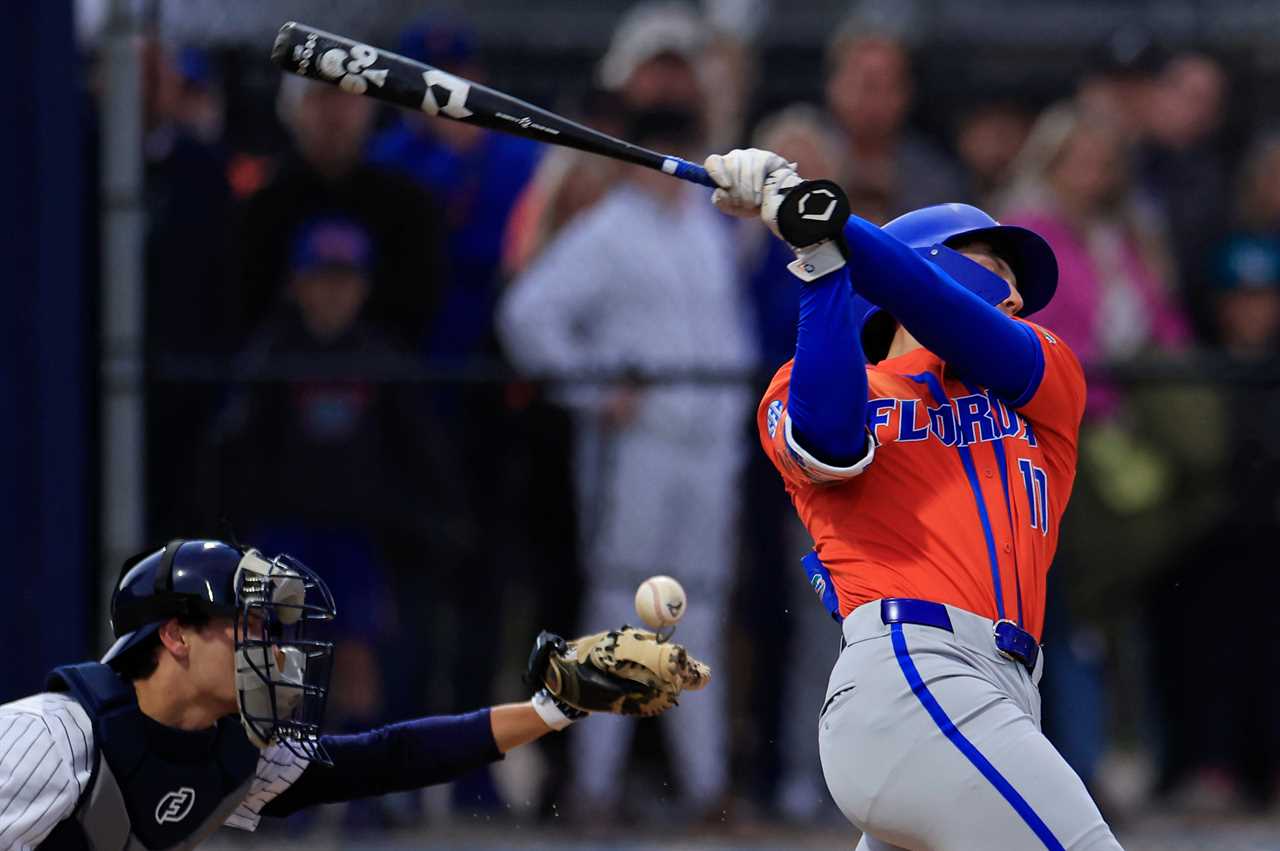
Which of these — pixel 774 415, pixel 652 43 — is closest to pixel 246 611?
pixel 774 415

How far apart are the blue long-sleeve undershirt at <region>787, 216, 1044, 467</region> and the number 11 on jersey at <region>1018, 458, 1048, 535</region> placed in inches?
5.1

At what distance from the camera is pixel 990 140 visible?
7.07 metres

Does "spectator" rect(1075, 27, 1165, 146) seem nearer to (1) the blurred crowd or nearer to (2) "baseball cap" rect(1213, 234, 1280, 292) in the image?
(1) the blurred crowd

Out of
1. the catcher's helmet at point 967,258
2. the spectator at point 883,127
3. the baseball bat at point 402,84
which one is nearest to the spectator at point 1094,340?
the spectator at point 883,127

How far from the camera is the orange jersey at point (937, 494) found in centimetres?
312

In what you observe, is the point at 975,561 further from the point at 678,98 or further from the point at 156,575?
the point at 678,98

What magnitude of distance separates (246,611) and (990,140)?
444 centimetres

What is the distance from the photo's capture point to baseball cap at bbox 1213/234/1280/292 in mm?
6879

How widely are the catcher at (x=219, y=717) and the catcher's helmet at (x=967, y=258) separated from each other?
664mm

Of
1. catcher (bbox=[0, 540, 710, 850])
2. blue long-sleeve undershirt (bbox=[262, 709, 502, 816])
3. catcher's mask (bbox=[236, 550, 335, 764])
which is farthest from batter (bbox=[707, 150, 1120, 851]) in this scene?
catcher's mask (bbox=[236, 550, 335, 764])

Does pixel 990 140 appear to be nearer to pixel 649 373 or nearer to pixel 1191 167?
pixel 1191 167

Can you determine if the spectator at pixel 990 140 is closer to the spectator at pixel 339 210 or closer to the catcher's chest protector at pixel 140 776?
the spectator at pixel 339 210

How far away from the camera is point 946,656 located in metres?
3.04

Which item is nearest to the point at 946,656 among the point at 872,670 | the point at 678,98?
the point at 872,670
